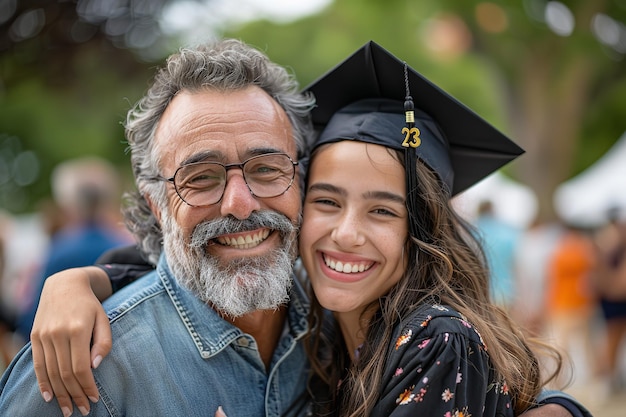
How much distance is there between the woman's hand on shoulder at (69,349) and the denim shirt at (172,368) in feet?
0.22

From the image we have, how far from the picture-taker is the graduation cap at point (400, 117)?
8.91 feet

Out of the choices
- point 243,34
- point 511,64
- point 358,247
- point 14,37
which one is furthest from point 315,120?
point 243,34

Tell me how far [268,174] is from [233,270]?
1.30ft

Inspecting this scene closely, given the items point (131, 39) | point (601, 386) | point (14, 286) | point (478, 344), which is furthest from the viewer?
point (131, 39)

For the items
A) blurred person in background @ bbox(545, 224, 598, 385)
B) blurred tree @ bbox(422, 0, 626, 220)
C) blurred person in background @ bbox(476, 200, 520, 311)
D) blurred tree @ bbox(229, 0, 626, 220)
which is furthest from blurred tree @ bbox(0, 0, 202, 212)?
blurred tree @ bbox(422, 0, 626, 220)

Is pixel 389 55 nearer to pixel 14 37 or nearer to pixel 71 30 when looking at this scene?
pixel 14 37

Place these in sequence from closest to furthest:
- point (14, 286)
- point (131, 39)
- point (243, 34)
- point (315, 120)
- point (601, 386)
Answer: point (315, 120), point (601, 386), point (14, 286), point (131, 39), point (243, 34)

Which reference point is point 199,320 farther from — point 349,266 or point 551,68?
point 551,68

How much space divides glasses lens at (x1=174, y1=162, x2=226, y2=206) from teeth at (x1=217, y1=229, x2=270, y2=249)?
16cm

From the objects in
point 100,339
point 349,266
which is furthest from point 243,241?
point 100,339

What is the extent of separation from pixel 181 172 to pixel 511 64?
12.6 metres

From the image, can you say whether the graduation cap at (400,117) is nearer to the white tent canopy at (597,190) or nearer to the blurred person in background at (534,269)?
the blurred person in background at (534,269)

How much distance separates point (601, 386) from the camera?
7953mm

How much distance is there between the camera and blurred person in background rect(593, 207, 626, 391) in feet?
26.0
